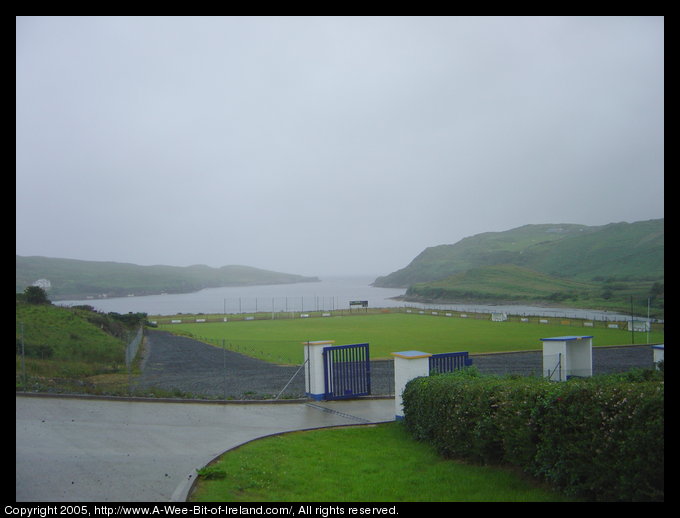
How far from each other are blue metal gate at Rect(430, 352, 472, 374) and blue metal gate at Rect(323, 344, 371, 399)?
1742 millimetres

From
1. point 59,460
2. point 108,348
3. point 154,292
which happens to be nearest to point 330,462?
point 59,460

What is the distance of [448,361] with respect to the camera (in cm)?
1257

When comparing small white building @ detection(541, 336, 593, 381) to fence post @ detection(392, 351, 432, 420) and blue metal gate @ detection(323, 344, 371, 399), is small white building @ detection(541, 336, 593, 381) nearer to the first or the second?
fence post @ detection(392, 351, 432, 420)

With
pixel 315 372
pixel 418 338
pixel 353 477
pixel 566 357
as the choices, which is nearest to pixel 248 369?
pixel 315 372

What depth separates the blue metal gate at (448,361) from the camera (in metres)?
12.4

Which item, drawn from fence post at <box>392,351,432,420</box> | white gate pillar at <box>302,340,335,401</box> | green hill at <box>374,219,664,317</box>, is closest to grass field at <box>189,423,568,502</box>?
fence post at <box>392,351,432,420</box>

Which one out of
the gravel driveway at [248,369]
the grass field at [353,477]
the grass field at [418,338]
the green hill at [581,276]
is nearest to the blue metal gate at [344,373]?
the gravel driveway at [248,369]

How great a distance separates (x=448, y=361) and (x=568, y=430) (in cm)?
673

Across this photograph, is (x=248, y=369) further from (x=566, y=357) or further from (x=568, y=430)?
(x=568, y=430)

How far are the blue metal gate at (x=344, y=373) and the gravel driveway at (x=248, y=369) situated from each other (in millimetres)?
934

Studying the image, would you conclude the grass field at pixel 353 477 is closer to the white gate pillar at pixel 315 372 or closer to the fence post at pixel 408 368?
the fence post at pixel 408 368

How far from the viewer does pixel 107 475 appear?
689 cm

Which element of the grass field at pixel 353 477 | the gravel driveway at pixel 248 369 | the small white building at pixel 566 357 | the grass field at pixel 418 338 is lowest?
the grass field at pixel 418 338

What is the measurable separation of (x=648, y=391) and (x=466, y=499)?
2.22 meters
